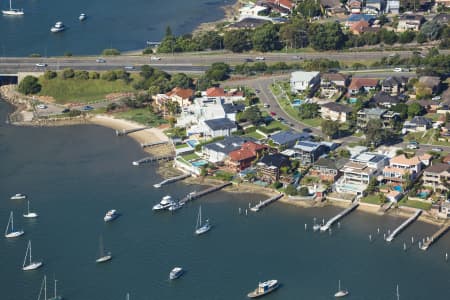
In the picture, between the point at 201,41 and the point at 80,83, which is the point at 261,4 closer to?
the point at 201,41

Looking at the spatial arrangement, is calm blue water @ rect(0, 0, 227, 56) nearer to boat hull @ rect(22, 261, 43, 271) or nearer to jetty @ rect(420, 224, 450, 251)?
boat hull @ rect(22, 261, 43, 271)

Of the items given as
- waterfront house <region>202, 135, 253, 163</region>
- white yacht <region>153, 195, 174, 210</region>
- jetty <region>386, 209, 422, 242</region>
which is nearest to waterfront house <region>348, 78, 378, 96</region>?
waterfront house <region>202, 135, 253, 163</region>

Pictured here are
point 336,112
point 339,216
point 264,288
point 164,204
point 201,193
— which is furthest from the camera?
point 336,112

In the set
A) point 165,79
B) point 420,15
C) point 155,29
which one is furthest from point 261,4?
point 165,79

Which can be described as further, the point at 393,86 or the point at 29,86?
the point at 29,86

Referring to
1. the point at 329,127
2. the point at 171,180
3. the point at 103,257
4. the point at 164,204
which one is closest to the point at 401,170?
the point at 329,127

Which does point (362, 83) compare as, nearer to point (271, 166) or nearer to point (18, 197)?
point (271, 166)
